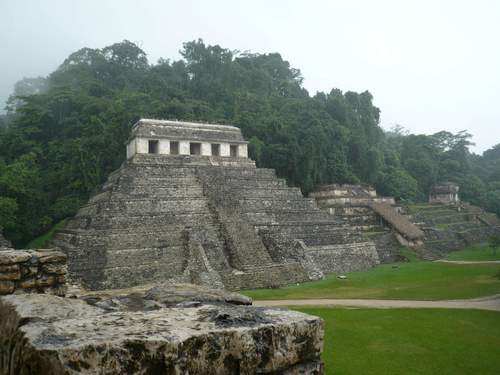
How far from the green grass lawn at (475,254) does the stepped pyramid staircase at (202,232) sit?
8.07 m

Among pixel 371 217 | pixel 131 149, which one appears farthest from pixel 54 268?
pixel 371 217

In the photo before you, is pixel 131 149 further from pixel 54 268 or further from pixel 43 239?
pixel 54 268

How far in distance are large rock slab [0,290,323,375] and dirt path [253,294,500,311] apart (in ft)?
41.2

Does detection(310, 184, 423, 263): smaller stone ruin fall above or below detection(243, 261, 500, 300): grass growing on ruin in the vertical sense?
above

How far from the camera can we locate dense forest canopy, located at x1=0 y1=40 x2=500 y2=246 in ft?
104

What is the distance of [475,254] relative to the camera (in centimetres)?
3281

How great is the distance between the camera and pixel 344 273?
971 inches

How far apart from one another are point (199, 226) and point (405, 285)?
34.9 ft

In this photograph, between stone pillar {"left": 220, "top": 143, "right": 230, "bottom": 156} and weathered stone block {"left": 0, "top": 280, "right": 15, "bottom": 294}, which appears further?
stone pillar {"left": 220, "top": 143, "right": 230, "bottom": 156}

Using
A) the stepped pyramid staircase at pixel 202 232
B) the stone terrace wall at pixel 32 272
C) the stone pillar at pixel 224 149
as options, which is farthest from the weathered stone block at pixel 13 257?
the stone pillar at pixel 224 149

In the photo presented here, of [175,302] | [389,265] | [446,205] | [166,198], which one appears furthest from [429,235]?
[175,302]

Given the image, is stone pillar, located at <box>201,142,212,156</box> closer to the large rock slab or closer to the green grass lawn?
the green grass lawn

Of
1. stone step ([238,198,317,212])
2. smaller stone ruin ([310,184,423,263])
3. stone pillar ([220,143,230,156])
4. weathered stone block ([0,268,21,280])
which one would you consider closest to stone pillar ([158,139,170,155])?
stone pillar ([220,143,230,156])

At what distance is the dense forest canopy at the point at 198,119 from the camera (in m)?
Answer: 31.8
